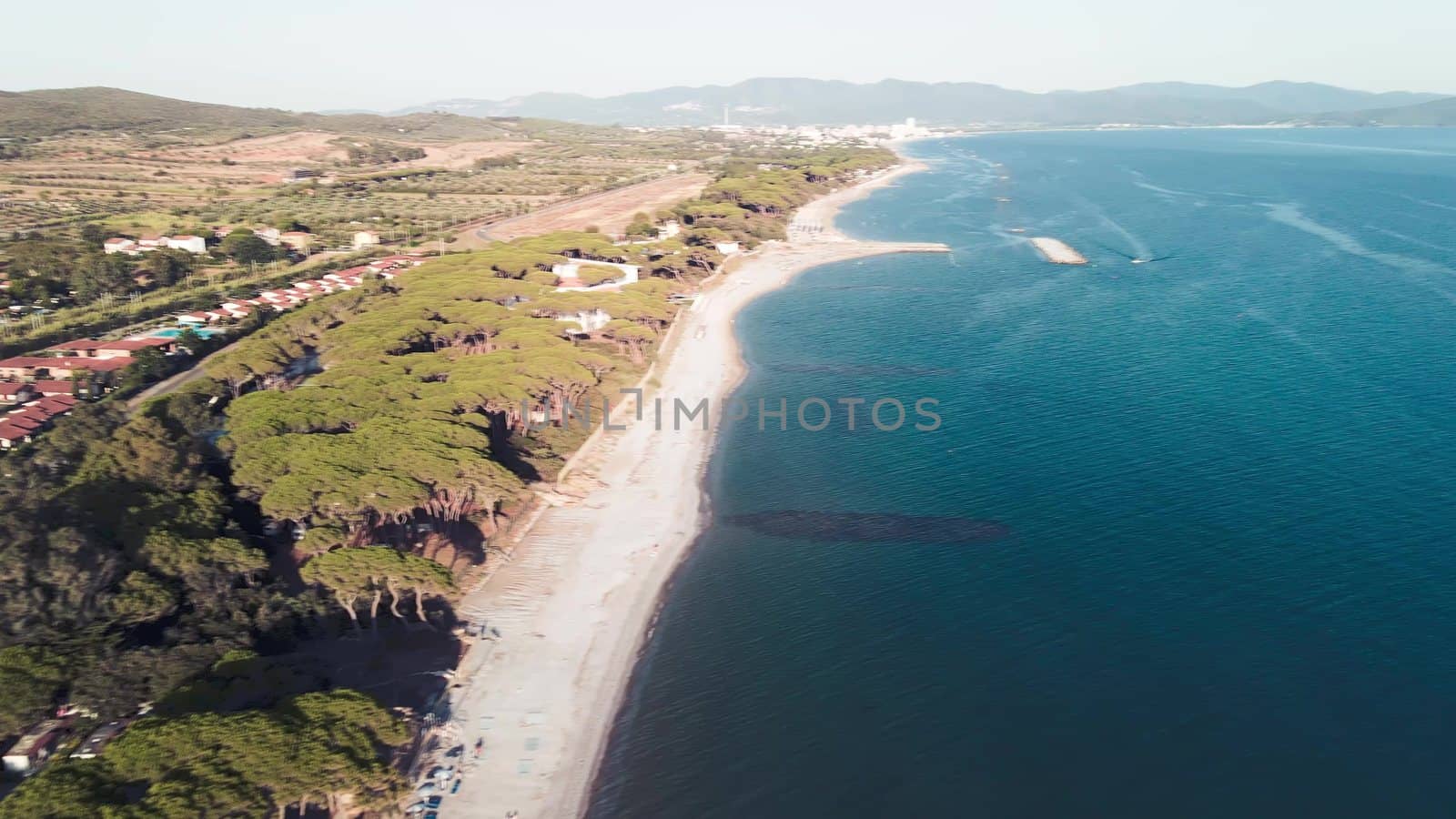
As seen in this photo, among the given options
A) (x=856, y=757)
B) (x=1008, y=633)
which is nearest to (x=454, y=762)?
(x=856, y=757)

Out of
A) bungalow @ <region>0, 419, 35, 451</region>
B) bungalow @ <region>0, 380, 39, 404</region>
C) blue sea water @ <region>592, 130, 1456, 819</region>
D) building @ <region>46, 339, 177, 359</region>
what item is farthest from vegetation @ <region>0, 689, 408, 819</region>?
building @ <region>46, 339, 177, 359</region>

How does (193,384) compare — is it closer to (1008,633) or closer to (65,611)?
(65,611)

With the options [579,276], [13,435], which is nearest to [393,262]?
[579,276]

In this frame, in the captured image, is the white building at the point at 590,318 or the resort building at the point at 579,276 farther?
the resort building at the point at 579,276

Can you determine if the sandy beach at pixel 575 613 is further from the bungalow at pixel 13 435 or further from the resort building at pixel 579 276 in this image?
the bungalow at pixel 13 435

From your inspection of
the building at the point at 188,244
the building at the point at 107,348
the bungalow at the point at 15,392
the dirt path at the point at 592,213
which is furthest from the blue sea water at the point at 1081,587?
the building at the point at 188,244

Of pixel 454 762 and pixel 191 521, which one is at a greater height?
pixel 191 521
